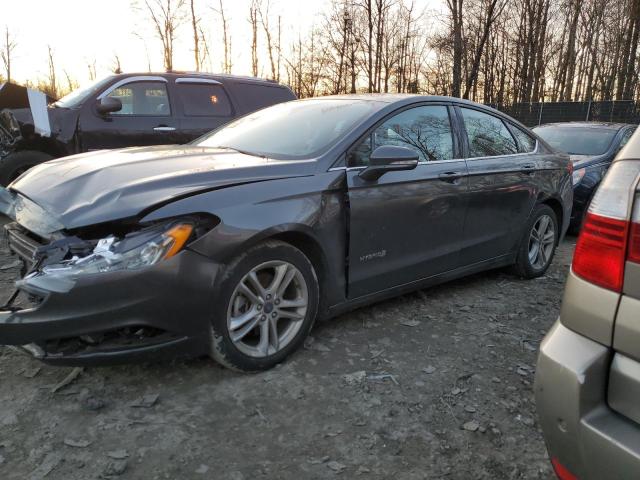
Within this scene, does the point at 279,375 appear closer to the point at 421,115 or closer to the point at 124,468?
the point at 124,468

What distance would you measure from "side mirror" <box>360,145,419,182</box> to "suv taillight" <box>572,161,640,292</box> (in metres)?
1.49

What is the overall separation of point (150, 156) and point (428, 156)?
187 centimetres

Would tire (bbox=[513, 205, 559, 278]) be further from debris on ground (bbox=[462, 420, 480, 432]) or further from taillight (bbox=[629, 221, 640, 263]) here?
taillight (bbox=[629, 221, 640, 263])

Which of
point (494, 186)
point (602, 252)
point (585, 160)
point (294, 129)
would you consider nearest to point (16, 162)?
point (294, 129)

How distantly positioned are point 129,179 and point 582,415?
224cm

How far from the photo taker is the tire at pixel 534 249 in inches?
178

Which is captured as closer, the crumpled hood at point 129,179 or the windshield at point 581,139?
the crumpled hood at point 129,179

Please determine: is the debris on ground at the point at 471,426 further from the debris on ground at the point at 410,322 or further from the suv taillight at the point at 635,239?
the suv taillight at the point at 635,239

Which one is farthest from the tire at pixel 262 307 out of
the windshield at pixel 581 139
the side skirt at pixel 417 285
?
the windshield at pixel 581 139

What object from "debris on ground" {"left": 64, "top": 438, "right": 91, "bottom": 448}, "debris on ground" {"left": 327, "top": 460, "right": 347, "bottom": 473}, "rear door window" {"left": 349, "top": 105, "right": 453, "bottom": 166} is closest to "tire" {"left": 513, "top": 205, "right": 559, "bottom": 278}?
"rear door window" {"left": 349, "top": 105, "right": 453, "bottom": 166}

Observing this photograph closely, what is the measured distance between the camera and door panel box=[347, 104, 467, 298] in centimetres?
318

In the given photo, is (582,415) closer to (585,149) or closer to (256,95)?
→ (256,95)

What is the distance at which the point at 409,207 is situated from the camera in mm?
3402

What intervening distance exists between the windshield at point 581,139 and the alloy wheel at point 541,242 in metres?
3.49
